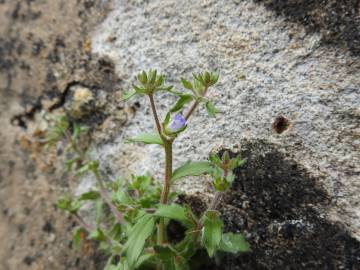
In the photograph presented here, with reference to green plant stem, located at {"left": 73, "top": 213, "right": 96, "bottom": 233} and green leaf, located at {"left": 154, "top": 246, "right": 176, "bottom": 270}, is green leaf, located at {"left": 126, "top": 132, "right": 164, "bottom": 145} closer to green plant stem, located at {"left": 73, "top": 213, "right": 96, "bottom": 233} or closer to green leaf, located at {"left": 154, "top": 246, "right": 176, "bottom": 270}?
green leaf, located at {"left": 154, "top": 246, "right": 176, "bottom": 270}

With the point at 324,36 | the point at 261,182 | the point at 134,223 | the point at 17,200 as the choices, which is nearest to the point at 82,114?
the point at 17,200

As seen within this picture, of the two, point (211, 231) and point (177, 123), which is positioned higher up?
point (177, 123)

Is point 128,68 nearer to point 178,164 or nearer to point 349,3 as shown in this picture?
point 178,164

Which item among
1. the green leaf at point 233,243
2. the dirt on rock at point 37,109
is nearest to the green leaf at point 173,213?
the green leaf at point 233,243

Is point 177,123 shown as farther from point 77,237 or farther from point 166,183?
point 77,237

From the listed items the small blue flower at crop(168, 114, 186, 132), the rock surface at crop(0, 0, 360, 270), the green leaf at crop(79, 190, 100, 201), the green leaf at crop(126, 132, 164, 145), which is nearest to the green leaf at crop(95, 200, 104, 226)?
the green leaf at crop(79, 190, 100, 201)

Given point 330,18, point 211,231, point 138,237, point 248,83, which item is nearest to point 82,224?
point 138,237

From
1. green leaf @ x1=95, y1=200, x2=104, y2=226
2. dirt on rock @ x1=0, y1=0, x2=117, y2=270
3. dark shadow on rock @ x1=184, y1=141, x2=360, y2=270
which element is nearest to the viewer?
dark shadow on rock @ x1=184, y1=141, x2=360, y2=270
